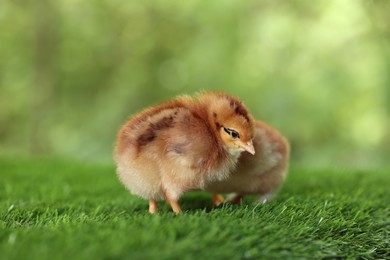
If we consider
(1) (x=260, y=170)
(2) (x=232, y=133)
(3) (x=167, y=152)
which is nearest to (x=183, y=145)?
(3) (x=167, y=152)

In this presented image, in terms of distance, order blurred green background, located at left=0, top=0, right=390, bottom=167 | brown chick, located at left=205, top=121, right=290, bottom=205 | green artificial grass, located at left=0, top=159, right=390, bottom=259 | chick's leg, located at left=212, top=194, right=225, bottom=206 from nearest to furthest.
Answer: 1. green artificial grass, located at left=0, top=159, right=390, bottom=259
2. brown chick, located at left=205, top=121, right=290, bottom=205
3. chick's leg, located at left=212, top=194, right=225, bottom=206
4. blurred green background, located at left=0, top=0, right=390, bottom=167

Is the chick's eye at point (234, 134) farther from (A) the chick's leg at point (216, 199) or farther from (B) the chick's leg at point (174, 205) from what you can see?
(A) the chick's leg at point (216, 199)

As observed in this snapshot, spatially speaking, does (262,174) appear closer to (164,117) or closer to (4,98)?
(164,117)

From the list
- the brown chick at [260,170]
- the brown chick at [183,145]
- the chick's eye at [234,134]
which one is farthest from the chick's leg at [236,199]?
the chick's eye at [234,134]

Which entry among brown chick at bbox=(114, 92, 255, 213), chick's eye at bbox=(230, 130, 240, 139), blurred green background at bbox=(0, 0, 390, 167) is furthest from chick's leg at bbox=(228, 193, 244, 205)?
blurred green background at bbox=(0, 0, 390, 167)

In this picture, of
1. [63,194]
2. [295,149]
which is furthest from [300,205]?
[295,149]

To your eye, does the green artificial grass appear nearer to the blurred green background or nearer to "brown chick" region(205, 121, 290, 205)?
"brown chick" region(205, 121, 290, 205)
